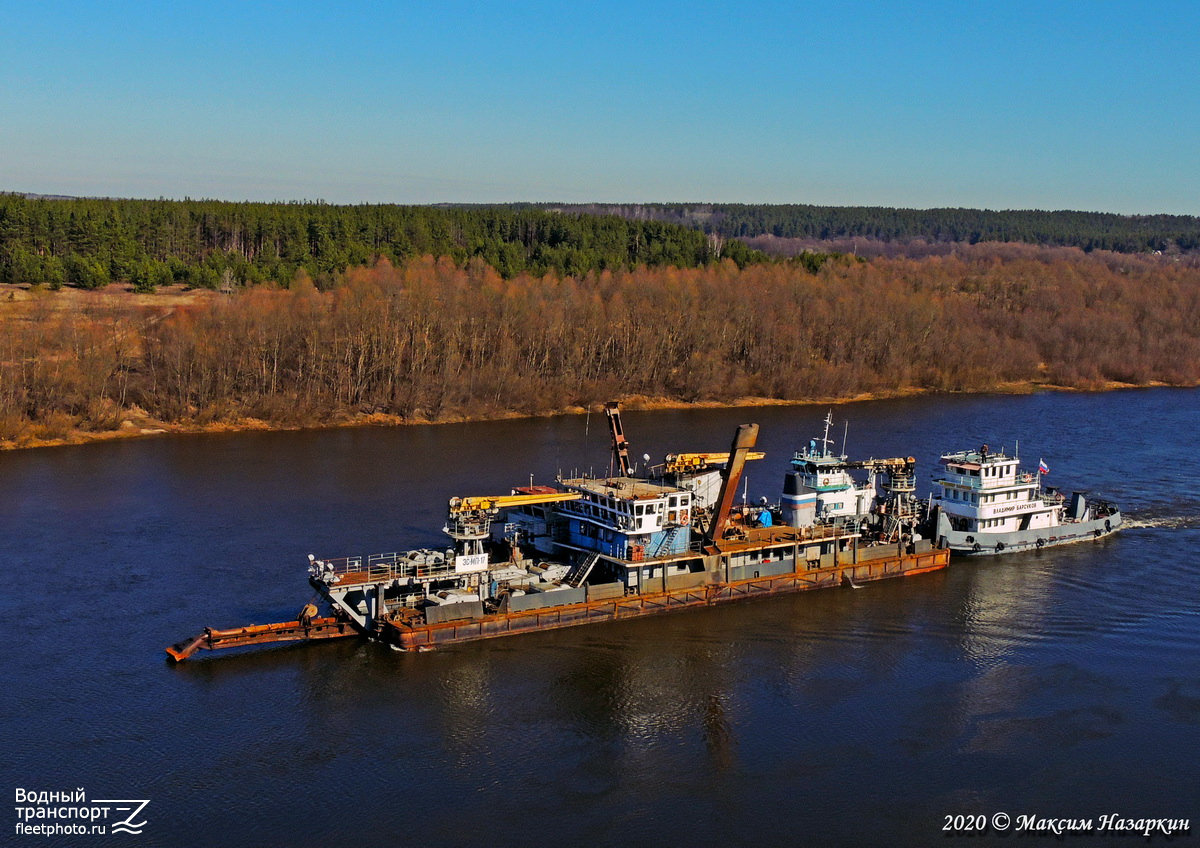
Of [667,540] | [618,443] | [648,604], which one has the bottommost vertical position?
[648,604]

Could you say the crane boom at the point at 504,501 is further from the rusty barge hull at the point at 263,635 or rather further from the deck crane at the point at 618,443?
the rusty barge hull at the point at 263,635

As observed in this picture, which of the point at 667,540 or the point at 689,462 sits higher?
the point at 689,462

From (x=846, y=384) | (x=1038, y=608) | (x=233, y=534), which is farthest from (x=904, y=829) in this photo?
(x=846, y=384)

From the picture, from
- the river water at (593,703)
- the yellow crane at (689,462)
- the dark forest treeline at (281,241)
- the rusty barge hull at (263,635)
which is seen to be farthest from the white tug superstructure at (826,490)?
the dark forest treeline at (281,241)

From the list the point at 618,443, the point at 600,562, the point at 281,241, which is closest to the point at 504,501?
the point at 600,562

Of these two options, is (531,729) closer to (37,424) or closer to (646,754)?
(646,754)

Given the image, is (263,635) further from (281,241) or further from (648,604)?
(281,241)

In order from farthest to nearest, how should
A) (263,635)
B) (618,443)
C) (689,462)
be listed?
(689,462) < (618,443) < (263,635)
